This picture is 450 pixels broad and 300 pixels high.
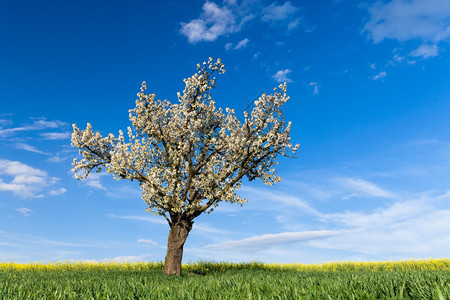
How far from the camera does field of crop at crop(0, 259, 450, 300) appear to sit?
20.1 ft

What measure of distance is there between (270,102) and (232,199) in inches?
293

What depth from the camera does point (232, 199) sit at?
21734 millimetres

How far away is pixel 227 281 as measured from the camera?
30.6ft

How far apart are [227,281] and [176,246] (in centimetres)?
1285

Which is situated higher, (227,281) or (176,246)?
(176,246)

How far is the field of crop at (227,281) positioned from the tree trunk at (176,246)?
0.96m

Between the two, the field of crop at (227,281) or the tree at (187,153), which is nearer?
the field of crop at (227,281)

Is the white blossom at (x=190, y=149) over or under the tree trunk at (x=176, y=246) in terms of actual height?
over

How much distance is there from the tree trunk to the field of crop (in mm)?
957

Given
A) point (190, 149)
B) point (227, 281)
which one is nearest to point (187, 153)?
point (190, 149)

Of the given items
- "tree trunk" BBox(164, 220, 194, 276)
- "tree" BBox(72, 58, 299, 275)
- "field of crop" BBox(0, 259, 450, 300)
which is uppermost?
"tree" BBox(72, 58, 299, 275)

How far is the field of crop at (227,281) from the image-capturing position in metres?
6.14

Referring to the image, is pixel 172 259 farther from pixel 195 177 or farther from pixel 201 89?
pixel 201 89

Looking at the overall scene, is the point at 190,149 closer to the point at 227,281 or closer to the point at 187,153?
the point at 187,153
